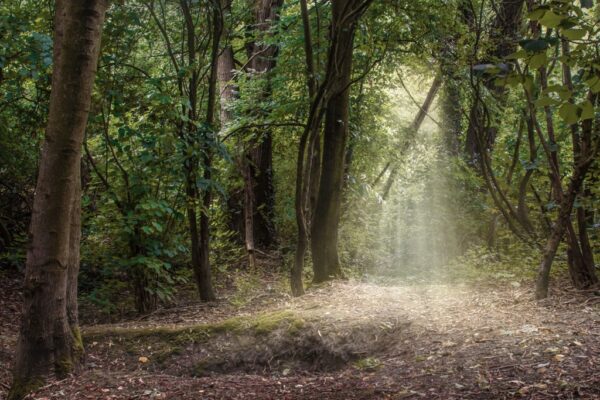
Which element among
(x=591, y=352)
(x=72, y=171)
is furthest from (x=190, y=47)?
(x=591, y=352)

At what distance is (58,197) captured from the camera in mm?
3691

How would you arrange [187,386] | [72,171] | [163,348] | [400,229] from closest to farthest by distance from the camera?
[72,171] < [187,386] < [163,348] < [400,229]

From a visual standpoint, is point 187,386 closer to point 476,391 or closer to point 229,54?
point 476,391

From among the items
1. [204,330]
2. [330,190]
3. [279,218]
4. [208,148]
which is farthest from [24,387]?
[279,218]

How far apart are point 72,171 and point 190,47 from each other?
11.1 feet

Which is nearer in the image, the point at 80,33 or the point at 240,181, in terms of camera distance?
the point at 80,33

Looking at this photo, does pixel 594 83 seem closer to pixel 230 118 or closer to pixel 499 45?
pixel 499 45

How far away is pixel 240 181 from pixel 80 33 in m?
5.44

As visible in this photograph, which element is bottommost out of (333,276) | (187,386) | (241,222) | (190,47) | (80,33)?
(187,386)

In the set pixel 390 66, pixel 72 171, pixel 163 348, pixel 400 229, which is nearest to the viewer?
pixel 72 171

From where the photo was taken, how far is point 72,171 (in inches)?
147

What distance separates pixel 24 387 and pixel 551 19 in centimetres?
392

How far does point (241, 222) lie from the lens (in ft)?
36.5

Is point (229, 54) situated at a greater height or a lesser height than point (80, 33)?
greater
